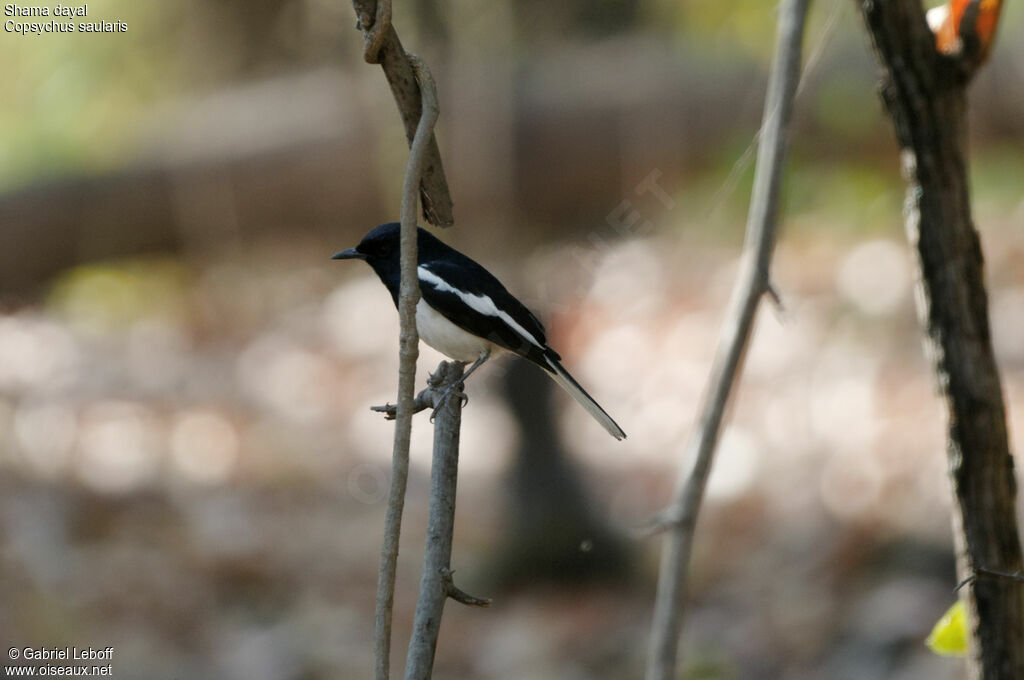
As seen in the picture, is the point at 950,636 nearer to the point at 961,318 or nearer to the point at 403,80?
the point at 961,318

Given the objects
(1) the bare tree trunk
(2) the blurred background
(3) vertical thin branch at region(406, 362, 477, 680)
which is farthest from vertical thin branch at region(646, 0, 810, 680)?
(2) the blurred background

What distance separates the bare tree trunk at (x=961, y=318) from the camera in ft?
5.49

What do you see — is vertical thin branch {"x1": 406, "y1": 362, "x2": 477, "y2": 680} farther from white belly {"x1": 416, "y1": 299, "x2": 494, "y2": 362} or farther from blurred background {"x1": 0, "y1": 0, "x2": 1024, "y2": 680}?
blurred background {"x1": 0, "y1": 0, "x2": 1024, "y2": 680}

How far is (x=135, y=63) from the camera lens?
5.95 metres

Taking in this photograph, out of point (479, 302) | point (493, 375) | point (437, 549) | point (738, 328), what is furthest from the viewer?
point (493, 375)

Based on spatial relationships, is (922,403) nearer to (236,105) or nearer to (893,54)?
(893,54)

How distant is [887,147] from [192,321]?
520 cm

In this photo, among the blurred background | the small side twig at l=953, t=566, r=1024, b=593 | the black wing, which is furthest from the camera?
the blurred background

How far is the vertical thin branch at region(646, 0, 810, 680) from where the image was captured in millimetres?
1467

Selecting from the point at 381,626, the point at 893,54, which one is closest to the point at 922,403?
the point at 893,54

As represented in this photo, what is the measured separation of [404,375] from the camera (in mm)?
1112

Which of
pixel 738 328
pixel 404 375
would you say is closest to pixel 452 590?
pixel 404 375

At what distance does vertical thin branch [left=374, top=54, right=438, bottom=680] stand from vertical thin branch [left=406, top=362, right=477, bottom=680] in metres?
0.10

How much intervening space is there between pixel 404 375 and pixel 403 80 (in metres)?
0.35
